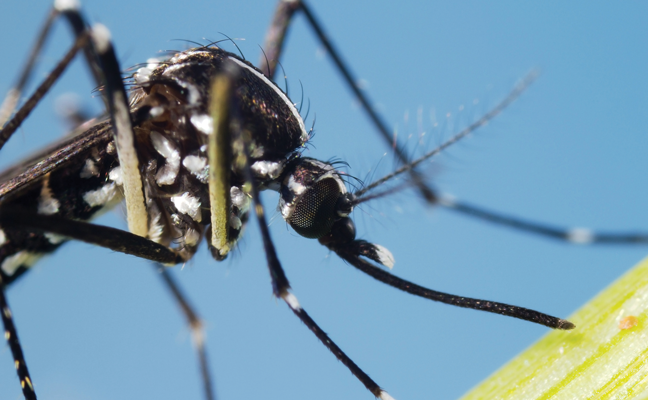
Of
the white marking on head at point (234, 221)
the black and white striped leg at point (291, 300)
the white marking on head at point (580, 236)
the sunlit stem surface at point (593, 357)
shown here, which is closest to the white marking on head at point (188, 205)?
the white marking on head at point (234, 221)

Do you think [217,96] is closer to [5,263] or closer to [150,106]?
[150,106]

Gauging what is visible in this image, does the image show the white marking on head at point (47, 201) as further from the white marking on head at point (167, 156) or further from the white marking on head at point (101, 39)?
the white marking on head at point (101, 39)

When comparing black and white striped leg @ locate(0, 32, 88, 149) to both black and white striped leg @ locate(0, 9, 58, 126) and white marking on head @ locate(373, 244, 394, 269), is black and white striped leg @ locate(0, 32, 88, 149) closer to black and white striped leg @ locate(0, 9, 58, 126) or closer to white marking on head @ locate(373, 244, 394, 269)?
black and white striped leg @ locate(0, 9, 58, 126)

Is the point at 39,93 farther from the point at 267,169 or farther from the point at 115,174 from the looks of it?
the point at 267,169

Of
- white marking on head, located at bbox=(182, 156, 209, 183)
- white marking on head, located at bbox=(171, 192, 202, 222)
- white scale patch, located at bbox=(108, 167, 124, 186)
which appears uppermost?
white scale patch, located at bbox=(108, 167, 124, 186)

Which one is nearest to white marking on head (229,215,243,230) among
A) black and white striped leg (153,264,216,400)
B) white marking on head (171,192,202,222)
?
white marking on head (171,192,202,222)
